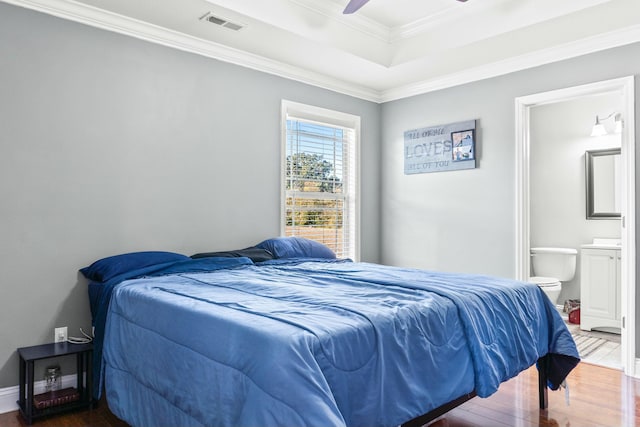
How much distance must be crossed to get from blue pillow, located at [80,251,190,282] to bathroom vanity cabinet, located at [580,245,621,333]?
3995mm

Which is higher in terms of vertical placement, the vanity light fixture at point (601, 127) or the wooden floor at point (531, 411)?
the vanity light fixture at point (601, 127)

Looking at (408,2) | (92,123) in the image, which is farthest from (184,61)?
(408,2)

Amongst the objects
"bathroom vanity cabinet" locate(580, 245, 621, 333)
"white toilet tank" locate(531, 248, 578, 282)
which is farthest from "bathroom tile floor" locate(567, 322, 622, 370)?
"white toilet tank" locate(531, 248, 578, 282)

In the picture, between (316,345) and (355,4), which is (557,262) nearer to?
(355,4)

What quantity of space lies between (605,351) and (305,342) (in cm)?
354

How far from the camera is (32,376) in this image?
255cm

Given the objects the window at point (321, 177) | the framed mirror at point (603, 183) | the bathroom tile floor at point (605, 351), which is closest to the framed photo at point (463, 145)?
the window at point (321, 177)

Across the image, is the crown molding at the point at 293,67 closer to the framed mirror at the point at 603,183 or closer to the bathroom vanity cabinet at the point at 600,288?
the framed mirror at the point at 603,183

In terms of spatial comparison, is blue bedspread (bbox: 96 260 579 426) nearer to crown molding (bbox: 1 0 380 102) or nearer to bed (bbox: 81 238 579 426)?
bed (bbox: 81 238 579 426)

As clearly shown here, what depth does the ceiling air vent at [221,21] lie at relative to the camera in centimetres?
318

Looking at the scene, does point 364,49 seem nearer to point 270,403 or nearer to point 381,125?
point 381,125

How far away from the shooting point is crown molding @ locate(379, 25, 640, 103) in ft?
11.2

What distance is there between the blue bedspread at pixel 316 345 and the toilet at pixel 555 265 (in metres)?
2.63

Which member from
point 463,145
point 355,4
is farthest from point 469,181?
point 355,4
